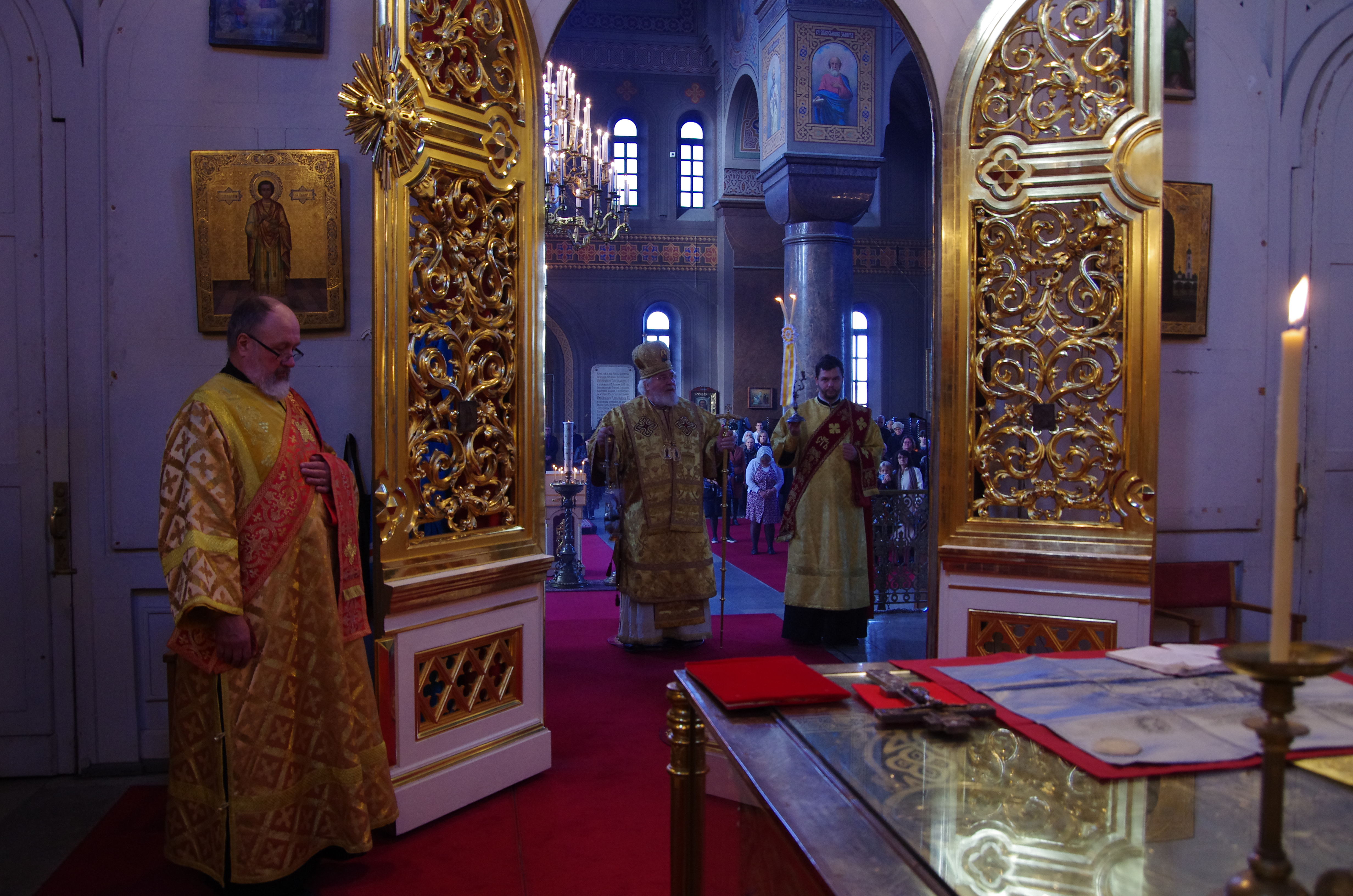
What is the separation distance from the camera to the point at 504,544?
3684 millimetres

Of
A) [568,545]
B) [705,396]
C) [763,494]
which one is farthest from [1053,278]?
[705,396]

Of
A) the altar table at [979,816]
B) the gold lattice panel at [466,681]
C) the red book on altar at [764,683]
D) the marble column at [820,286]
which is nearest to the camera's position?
the altar table at [979,816]

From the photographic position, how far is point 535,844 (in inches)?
125

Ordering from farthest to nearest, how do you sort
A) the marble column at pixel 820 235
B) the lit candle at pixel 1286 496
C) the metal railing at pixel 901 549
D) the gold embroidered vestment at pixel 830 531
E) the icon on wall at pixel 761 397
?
1. the icon on wall at pixel 761 397
2. the marble column at pixel 820 235
3. the metal railing at pixel 901 549
4. the gold embroidered vestment at pixel 830 531
5. the lit candle at pixel 1286 496

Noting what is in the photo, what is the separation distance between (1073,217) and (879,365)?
15.1 m

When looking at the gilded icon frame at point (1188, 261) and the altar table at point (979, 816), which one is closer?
the altar table at point (979, 816)

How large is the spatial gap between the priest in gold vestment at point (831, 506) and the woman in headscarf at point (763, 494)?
4.38 meters

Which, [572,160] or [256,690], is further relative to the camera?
[572,160]

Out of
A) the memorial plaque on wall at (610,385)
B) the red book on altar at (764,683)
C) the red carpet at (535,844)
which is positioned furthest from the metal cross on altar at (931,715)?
the memorial plaque on wall at (610,385)

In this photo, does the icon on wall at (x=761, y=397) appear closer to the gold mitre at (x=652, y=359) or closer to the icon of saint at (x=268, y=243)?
the gold mitre at (x=652, y=359)

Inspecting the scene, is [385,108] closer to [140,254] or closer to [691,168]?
[140,254]

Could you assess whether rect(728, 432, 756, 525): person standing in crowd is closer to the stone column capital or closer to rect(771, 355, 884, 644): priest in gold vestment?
the stone column capital

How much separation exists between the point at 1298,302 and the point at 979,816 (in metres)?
0.68

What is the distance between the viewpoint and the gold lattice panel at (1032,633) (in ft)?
12.1
